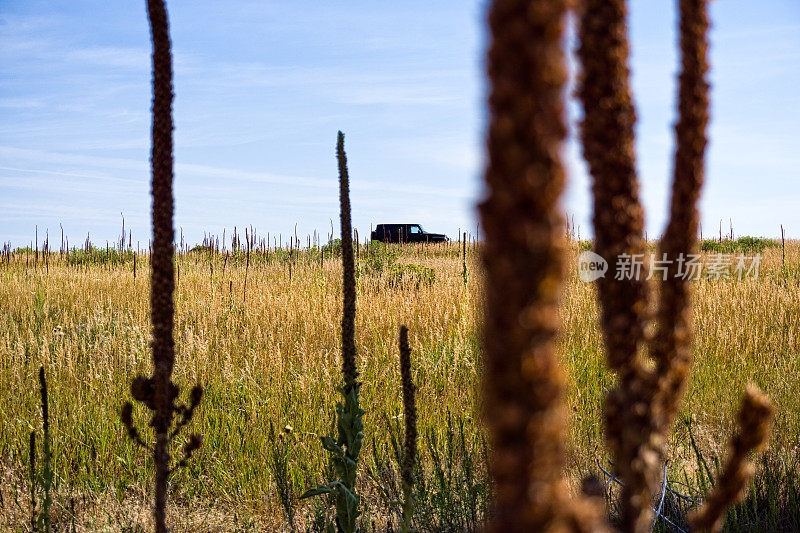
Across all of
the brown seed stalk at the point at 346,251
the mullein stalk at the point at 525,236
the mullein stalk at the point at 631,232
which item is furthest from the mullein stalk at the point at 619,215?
the brown seed stalk at the point at 346,251

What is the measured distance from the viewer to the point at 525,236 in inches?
12.9

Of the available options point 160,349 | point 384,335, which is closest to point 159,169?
point 160,349

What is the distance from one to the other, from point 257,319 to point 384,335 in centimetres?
173

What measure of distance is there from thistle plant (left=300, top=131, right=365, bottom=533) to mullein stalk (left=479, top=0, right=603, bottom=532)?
1.58 meters

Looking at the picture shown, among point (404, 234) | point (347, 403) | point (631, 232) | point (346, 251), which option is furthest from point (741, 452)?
point (404, 234)

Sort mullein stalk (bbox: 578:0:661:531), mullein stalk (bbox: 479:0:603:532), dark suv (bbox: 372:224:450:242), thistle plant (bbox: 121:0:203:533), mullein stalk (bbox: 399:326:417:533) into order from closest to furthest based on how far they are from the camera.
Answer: mullein stalk (bbox: 479:0:603:532), mullein stalk (bbox: 578:0:661:531), thistle plant (bbox: 121:0:203:533), mullein stalk (bbox: 399:326:417:533), dark suv (bbox: 372:224:450:242)

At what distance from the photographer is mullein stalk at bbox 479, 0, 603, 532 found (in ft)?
1.08

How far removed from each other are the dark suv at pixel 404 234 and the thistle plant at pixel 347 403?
1036 inches

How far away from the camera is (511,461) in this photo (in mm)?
345

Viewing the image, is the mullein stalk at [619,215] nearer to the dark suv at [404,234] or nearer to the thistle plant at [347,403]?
the thistle plant at [347,403]

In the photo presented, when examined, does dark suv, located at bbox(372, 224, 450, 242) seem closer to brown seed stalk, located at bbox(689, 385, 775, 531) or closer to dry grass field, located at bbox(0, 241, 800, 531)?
dry grass field, located at bbox(0, 241, 800, 531)

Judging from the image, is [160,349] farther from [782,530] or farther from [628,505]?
[782,530]

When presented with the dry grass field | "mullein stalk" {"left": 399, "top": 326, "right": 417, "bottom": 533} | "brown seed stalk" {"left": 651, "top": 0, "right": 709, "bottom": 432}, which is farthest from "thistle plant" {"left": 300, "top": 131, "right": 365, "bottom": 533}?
"brown seed stalk" {"left": 651, "top": 0, "right": 709, "bottom": 432}

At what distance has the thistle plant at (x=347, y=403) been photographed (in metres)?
1.97
